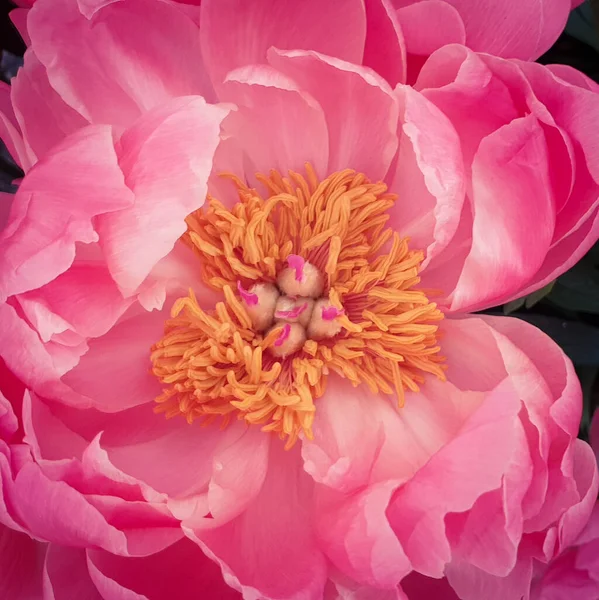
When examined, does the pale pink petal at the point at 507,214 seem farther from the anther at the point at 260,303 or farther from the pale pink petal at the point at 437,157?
the anther at the point at 260,303

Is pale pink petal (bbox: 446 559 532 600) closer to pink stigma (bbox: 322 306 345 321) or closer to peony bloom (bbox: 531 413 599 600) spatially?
peony bloom (bbox: 531 413 599 600)

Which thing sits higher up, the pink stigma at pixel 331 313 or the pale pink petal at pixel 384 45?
the pale pink petal at pixel 384 45

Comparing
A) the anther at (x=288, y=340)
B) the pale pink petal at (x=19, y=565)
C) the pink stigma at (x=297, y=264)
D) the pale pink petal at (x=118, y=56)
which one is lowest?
the pale pink petal at (x=19, y=565)

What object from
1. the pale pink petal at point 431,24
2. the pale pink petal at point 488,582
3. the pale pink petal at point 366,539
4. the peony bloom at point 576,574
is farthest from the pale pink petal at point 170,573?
the pale pink petal at point 431,24

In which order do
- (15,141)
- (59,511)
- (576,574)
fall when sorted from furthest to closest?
(576,574) < (15,141) < (59,511)

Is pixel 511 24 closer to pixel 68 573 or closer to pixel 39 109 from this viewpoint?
pixel 39 109

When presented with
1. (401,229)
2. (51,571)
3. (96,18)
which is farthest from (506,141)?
(51,571)

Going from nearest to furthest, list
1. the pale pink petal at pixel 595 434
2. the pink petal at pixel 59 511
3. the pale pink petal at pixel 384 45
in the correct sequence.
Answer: the pink petal at pixel 59 511, the pale pink petal at pixel 384 45, the pale pink petal at pixel 595 434

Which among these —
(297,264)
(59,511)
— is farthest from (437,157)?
(59,511)
